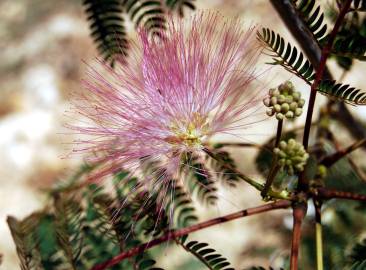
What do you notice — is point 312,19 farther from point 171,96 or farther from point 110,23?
point 110,23

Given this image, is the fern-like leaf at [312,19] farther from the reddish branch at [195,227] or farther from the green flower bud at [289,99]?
the reddish branch at [195,227]

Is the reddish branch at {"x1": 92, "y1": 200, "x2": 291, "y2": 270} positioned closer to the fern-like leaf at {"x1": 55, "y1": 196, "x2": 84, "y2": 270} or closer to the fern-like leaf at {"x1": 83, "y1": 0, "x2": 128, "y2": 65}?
the fern-like leaf at {"x1": 55, "y1": 196, "x2": 84, "y2": 270}

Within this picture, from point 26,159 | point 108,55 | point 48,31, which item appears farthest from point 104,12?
point 48,31

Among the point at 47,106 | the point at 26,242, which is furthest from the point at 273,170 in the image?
the point at 47,106

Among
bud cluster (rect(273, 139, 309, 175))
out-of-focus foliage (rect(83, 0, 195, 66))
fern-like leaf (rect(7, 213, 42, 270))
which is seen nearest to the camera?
bud cluster (rect(273, 139, 309, 175))

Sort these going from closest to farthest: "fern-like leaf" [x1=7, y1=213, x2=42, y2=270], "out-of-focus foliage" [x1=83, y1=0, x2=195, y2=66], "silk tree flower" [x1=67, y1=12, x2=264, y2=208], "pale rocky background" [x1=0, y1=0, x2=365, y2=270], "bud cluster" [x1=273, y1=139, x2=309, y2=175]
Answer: "bud cluster" [x1=273, y1=139, x2=309, y2=175]
"silk tree flower" [x1=67, y1=12, x2=264, y2=208]
"fern-like leaf" [x1=7, y1=213, x2=42, y2=270]
"out-of-focus foliage" [x1=83, y1=0, x2=195, y2=66]
"pale rocky background" [x1=0, y1=0, x2=365, y2=270]

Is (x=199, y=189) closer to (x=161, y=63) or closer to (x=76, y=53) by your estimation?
(x=161, y=63)

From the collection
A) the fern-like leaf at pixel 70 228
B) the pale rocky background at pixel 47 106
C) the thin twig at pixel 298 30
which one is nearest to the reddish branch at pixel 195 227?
the fern-like leaf at pixel 70 228

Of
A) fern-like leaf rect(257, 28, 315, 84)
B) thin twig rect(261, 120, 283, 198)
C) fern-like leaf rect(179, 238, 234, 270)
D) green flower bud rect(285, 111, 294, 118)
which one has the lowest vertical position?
fern-like leaf rect(179, 238, 234, 270)

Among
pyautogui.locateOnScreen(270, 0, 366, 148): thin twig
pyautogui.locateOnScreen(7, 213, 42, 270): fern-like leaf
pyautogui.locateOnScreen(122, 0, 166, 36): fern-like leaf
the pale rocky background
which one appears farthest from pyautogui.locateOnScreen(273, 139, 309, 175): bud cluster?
the pale rocky background
